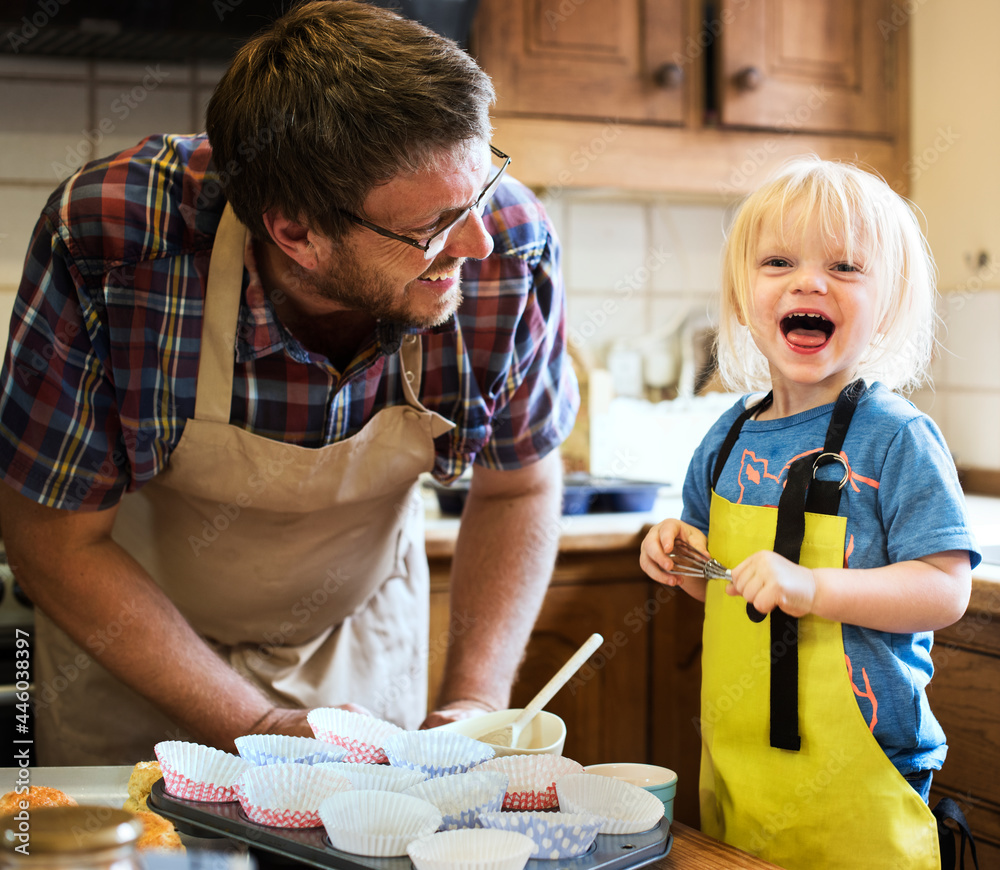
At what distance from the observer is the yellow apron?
2.28 feet

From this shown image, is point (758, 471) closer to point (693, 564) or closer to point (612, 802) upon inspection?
point (693, 564)

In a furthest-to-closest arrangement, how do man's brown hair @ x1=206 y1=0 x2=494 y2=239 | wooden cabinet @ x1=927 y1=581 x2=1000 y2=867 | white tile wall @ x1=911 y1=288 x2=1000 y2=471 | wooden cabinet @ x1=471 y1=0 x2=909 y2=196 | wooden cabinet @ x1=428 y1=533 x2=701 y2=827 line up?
white tile wall @ x1=911 y1=288 x2=1000 y2=471 → wooden cabinet @ x1=471 y1=0 x2=909 y2=196 → wooden cabinet @ x1=428 y1=533 x2=701 y2=827 → wooden cabinet @ x1=927 y1=581 x2=1000 y2=867 → man's brown hair @ x1=206 y1=0 x2=494 y2=239

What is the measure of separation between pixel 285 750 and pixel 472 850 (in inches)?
7.5

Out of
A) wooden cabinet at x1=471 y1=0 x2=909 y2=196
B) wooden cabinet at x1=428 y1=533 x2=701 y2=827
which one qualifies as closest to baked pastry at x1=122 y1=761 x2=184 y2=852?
wooden cabinet at x1=428 y1=533 x2=701 y2=827

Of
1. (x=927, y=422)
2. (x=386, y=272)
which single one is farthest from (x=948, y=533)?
(x=386, y=272)

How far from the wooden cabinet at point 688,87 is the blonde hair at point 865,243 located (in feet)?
3.50

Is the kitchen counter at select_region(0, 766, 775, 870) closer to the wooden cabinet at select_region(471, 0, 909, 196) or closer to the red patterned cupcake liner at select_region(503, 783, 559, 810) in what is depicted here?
the red patterned cupcake liner at select_region(503, 783, 559, 810)

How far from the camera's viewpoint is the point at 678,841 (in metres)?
0.60

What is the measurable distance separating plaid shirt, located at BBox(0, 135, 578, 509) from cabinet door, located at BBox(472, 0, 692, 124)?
82 centimetres

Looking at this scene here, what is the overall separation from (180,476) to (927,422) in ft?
2.34

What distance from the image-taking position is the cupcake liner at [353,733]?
0.69 metres

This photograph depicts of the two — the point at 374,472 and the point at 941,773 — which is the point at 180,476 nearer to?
the point at 374,472

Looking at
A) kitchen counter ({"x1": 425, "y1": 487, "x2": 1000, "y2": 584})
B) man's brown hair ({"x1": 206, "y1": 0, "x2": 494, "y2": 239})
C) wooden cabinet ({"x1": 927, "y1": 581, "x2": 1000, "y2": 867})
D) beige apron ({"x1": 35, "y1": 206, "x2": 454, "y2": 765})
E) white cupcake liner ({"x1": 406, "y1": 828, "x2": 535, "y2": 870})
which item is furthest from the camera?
kitchen counter ({"x1": 425, "y1": 487, "x2": 1000, "y2": 584})

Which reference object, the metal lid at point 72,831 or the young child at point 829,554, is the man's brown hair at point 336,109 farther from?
the metal lid at point 72,831
